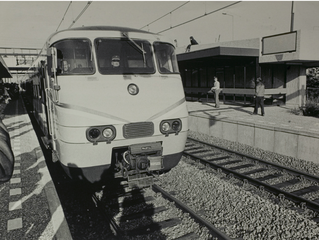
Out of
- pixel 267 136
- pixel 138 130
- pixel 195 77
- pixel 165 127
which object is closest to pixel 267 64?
pixel 195 77

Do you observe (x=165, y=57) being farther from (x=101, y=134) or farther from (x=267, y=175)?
(x=267, y=175)

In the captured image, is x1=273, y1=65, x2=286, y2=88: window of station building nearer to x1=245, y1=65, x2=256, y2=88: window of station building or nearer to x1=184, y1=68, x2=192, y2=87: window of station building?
x1=245, y1=65, x2=256, y2=88: window of station building

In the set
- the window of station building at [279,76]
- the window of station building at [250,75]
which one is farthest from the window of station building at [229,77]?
the window of station building at [279,76]

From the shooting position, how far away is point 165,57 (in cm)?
595

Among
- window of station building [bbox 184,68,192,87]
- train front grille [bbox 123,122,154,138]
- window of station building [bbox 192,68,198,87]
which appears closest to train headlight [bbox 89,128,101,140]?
train front grille [bbox 123,122,154,138]

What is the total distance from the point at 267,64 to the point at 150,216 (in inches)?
652

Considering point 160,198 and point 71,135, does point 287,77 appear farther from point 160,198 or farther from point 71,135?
A: point 71,135

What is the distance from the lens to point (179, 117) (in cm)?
556

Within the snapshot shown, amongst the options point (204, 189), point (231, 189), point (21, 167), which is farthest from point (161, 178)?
point (21, 167)

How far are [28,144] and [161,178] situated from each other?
5.05 metres

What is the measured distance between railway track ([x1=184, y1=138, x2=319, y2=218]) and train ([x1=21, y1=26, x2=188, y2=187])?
2.15m

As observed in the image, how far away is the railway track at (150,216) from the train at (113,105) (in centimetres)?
60

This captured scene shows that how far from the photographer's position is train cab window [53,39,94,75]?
5195mm

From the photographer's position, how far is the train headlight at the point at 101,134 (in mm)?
4789
